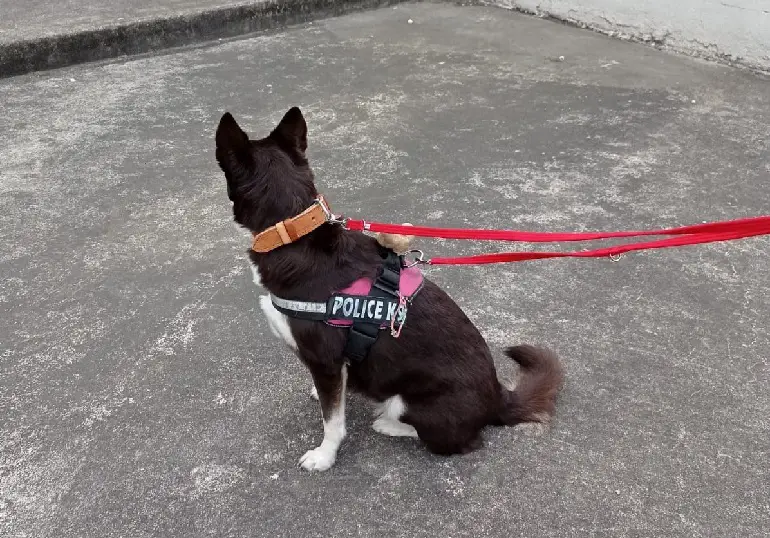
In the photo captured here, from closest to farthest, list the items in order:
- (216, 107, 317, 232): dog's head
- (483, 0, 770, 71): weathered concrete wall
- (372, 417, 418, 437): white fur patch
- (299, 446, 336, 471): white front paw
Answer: (216, 107, 317, 232): dog's head → (299, 446, 336, 471): white front paw → (372, 417, 418, 437): white fur patch → (483, 0, 770, 71): weathered concrete wall

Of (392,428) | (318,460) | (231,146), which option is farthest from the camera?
(392,428)

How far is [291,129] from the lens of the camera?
2.29 meters

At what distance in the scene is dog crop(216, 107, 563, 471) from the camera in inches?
87.0

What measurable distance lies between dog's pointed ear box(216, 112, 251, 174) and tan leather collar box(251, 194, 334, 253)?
25 cm

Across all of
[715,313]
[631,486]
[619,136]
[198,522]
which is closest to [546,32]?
[619,136]

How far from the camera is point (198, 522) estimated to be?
2309mm

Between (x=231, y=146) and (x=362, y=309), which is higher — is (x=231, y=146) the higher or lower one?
the higher one

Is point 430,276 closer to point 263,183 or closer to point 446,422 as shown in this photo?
point 446,422

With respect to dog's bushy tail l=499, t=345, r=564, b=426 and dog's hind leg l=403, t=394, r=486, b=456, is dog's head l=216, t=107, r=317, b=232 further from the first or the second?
dog's bushy tail l=499, t=345, r=564, b=426

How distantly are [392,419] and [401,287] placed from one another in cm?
59

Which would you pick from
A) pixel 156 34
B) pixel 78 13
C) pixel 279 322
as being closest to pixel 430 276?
pixel 279 322

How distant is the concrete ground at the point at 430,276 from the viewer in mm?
2389

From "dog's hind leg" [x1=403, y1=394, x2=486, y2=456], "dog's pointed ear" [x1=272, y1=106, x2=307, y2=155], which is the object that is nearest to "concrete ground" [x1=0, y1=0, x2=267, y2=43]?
"dog's pointed ear" [x1=272, y1=106, x2=307, y2=155]

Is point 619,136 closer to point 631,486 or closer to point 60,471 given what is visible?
point 631,486
